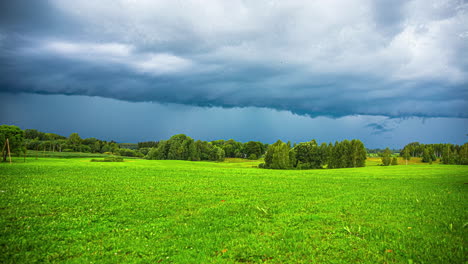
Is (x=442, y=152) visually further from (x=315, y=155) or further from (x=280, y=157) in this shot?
(x=280, y=157)

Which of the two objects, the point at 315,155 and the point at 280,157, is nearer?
the point at 280,157

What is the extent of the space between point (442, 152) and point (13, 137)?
197838 mm

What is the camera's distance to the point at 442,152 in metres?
150

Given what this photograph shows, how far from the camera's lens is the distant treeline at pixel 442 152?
115 meters

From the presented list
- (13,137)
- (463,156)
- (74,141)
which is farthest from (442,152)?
(74,141)

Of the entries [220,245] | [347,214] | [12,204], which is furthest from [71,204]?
[347,214]

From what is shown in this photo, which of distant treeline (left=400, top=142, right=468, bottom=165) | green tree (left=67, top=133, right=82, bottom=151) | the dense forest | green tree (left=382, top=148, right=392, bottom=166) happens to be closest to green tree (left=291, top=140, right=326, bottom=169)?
the dense forest

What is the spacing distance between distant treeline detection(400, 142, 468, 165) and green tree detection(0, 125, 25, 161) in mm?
149555

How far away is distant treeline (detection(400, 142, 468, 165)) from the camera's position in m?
115

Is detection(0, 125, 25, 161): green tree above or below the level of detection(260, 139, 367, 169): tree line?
above

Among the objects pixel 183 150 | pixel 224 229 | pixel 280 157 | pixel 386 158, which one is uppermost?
pixel 183 150

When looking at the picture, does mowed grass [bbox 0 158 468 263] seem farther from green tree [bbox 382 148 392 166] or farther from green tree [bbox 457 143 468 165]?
green tree [bbox 457 143 468 165]

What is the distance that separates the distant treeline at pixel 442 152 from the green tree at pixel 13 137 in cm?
14956

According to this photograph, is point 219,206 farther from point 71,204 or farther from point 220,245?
point 71,204
